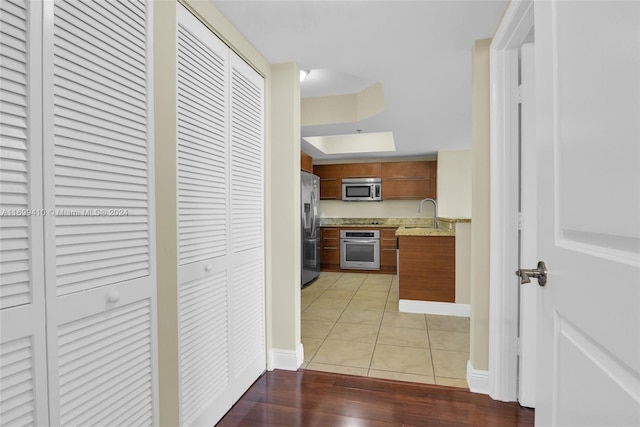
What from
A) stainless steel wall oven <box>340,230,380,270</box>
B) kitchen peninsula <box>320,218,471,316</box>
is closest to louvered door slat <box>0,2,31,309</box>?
kitchen peninsula <box>320,218,471,316</box>

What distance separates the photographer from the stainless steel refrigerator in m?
4.83

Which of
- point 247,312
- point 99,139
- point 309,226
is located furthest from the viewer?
point 309,226

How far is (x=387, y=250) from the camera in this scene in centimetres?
600

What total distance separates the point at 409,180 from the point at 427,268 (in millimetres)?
2796

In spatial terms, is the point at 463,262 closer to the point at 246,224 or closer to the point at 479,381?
the point at 479,381

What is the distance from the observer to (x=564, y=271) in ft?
2.72

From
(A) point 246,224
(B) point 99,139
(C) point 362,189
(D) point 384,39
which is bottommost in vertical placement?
(A) point 246,224

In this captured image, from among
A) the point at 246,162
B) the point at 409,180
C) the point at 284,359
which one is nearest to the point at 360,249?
the point at 409,180

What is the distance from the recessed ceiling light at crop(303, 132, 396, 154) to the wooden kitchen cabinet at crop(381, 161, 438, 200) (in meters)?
0.61

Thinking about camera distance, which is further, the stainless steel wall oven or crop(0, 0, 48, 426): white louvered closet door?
the stainless steel wall oven

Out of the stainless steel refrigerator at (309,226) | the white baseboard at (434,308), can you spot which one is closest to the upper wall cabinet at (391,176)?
the stainless steel refrigerator at (309,226)

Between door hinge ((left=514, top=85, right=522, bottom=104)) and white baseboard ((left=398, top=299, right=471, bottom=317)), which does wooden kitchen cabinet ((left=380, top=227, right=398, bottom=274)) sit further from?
door hinge ((left=514, top=85, right=522, bottom=104))

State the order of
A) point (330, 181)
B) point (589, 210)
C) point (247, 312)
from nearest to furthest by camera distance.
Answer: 1. point (589, 210)
2. point (247, 312)
3. point (330, 181)

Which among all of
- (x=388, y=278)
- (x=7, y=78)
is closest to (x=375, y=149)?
(x=388, y=278)
